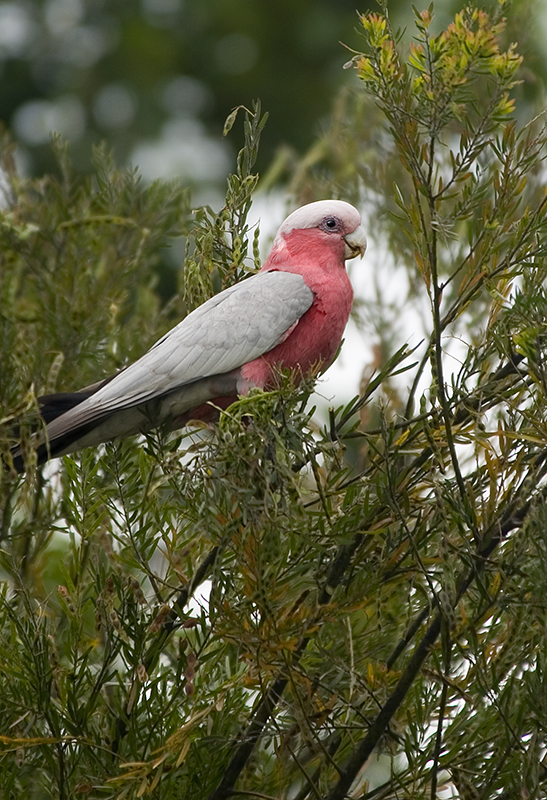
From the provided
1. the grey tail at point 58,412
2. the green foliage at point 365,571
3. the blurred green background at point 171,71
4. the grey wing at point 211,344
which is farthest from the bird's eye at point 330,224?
the blurred green background at point 171,71

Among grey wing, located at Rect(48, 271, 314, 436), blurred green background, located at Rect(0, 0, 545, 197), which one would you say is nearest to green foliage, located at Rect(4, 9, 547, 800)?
grey wing, located at Rect(48, 271, 314, 436)

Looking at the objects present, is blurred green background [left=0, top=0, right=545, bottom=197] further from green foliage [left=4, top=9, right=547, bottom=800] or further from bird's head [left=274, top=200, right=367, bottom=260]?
green foliage [left=4, top=9, right=547, bottom=800]

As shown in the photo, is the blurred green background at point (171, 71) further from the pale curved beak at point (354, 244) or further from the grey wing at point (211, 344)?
the grey wing at point (211, 344)

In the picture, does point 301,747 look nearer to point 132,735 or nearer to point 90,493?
point 132,735

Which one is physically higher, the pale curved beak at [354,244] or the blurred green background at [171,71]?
the blurred green background at [171,71]

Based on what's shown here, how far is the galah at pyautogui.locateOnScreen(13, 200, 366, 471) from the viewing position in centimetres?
284

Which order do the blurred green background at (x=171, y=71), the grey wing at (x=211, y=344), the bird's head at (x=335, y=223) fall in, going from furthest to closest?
the blurred green background at (x=171, y=71), the bird's head at (x=335, y=223), the grey wing at (x=211, y=344)

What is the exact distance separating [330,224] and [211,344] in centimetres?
63

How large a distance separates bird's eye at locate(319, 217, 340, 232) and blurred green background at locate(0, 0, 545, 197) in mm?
5927

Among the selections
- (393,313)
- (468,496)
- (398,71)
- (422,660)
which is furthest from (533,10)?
(422,660)

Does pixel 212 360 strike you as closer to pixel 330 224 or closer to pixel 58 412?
pixel 58 412

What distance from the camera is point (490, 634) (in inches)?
83.4

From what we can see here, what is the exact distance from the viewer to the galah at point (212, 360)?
9.32 ft

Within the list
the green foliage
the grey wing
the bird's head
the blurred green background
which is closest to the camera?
the green foliage
